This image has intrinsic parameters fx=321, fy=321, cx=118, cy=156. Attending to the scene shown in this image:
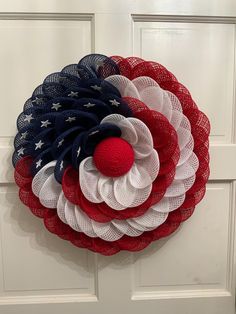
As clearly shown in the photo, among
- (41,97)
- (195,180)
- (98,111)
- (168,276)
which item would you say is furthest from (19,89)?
(168,276)

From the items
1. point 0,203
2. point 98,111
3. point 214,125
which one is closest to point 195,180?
point 214,125

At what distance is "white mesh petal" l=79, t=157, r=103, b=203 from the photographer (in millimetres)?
696

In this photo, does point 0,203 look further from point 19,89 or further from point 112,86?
point 112,86

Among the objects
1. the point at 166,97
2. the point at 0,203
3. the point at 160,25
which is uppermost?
the point at 160,25

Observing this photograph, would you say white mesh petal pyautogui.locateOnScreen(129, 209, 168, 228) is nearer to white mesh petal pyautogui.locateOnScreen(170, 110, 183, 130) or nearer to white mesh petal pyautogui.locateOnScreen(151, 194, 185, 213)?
white mesh petal pyautogui.locateOnScreen(151, 194, 185, 213)

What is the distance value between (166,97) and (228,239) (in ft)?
1.42

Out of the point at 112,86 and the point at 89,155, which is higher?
the point at 112,86

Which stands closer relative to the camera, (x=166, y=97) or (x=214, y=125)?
(x=166, y=97)

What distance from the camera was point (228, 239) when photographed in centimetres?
86

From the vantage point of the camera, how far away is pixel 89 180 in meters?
0.71

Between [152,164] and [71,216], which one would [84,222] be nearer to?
[71,216]

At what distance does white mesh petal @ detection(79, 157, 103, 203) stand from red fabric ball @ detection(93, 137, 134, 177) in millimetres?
20

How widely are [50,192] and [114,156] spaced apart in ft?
0.55

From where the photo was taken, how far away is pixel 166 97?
0.68 m
